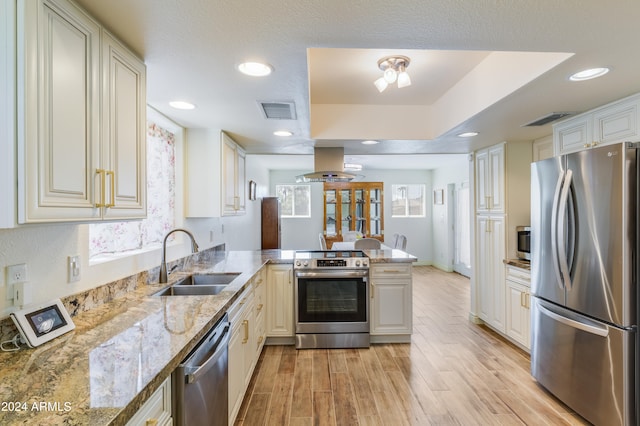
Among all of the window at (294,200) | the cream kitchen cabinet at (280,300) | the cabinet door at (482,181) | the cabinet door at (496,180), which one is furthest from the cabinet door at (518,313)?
the window at (294,200)

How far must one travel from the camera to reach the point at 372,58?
89.5 inches

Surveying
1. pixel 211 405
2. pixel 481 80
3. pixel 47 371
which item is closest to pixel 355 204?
pixel 481 80

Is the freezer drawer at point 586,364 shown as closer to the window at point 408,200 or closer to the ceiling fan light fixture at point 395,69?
the ceiling fan light fixture at point 395,69

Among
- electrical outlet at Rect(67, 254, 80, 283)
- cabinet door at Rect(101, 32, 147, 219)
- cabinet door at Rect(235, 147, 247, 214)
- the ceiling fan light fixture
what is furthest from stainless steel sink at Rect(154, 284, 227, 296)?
the ceiling fan light fixture

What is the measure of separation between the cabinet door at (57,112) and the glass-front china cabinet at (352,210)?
6113mm

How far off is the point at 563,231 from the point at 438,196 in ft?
17.5

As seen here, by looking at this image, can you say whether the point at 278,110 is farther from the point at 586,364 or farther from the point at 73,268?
the point at 586,364

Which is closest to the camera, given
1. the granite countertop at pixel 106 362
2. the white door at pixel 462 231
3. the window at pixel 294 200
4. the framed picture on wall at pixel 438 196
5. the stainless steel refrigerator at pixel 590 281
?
the granite countertop at pixel 106 362

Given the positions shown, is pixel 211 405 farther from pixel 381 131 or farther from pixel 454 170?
pixel 454 170

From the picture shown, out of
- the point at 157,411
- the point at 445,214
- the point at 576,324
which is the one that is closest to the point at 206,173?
the point at 157,411

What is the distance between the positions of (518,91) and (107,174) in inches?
90.2

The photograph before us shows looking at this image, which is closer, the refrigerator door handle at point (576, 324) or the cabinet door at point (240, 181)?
the refrigerator door handle at point (576, 324)

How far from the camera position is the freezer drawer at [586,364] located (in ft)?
6.04

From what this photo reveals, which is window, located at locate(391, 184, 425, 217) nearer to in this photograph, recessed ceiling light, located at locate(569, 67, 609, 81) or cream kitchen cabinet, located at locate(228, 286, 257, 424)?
cream kitchen cabinet, located at locate(228, 286, 257, 424)
